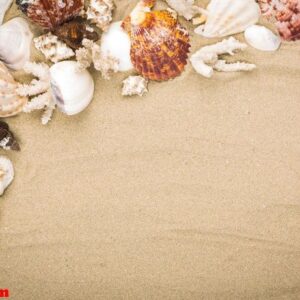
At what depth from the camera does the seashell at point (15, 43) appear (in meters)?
2.12

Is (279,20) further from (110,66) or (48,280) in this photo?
(48,280)

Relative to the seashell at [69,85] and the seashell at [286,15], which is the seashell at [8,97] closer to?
the seashell at [69,85]

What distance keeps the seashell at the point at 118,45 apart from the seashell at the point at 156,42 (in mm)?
24

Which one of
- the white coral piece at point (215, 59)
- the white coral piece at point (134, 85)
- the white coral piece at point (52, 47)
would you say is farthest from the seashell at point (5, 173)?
the white coral piece at point (215, 59)

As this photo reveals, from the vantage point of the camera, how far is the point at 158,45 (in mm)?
2123

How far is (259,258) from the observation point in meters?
2.14

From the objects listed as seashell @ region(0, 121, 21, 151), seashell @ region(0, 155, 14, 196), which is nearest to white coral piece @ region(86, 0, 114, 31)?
seashell @ region(0, 121, 21, 151)

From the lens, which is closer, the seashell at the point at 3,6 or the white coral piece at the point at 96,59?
the white coral piece at the point at 96,59

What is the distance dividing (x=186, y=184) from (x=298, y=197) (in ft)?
1.77

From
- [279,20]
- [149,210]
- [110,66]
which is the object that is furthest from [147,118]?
[279,20]

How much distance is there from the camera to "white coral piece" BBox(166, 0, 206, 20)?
215 cm

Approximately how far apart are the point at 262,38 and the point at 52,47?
1008 millimetres

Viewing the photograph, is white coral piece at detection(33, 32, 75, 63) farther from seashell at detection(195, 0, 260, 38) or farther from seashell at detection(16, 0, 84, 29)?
seashell at detection(195, 0, 260, 38)

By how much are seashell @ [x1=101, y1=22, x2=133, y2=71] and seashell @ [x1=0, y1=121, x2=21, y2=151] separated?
0.60 m
